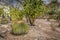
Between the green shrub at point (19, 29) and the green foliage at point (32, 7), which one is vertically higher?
the green foliage at point (32, 7)

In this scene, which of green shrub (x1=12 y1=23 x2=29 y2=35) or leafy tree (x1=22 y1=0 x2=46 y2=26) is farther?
leafy tree (x1=22 y1=0 x2=46 y2=26)

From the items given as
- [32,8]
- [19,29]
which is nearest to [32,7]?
[32,8]

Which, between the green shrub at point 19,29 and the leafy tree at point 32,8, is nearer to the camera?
the green shrub at point 19,29

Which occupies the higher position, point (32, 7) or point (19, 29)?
point (32, 7)

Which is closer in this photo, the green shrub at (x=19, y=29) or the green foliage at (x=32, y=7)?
the green shrub at (x=19, y=29)

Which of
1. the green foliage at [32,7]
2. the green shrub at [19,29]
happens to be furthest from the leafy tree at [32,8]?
the green shrub at [19,29]

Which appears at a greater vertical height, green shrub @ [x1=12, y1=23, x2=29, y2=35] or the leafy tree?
the leafy tree

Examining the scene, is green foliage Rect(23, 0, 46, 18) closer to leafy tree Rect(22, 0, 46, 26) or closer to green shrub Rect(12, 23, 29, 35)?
leafy tree Rect(22, 0, 46, 26)

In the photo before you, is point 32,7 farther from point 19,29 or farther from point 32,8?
point 19,29

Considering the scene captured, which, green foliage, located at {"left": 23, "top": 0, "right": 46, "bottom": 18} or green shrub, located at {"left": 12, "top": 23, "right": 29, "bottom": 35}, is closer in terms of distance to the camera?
green shrub, located at {"left": 12, "top": 23, "right": 29, "bottom": 35}

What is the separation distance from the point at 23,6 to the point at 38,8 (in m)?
0.98

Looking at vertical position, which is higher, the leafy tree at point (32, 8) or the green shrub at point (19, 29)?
the leafy tree at point (32, 8)

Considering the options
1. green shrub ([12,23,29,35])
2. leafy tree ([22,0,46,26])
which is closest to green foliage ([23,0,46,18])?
leafy tree ([22,0,46,26])

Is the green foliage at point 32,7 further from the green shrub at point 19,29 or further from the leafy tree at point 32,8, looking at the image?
the green shrub at point 19,29
